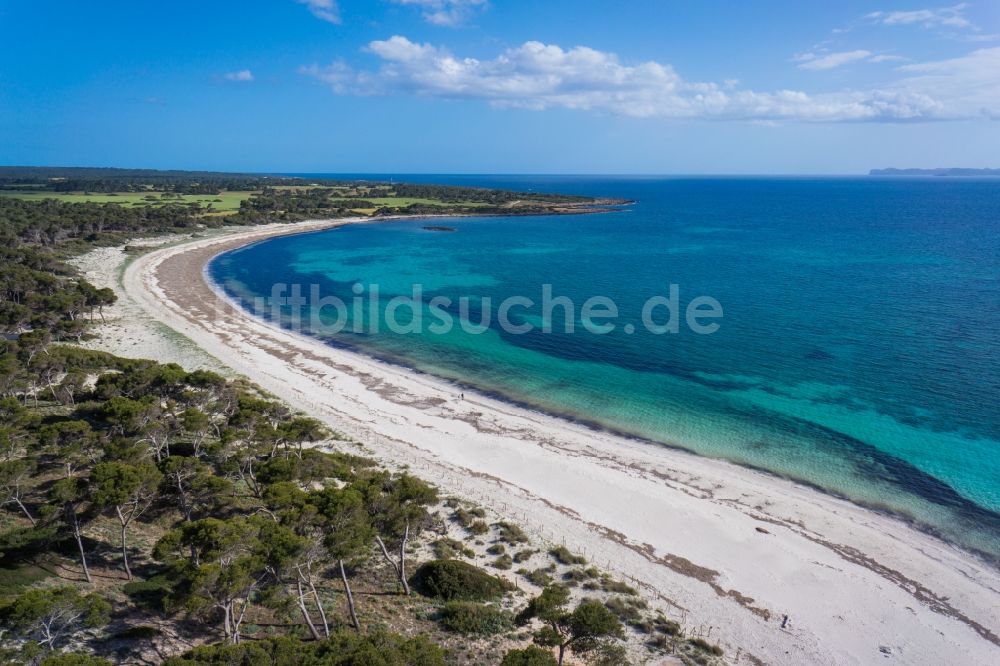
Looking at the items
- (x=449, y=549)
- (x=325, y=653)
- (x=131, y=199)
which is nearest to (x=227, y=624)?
(x=325, y=653)

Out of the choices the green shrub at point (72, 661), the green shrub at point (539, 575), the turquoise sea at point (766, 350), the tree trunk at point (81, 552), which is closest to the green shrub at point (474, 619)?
the green shrub at point (539, 575)

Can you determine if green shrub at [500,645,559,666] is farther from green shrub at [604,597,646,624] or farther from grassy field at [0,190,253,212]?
grassy field at [0,190,253,212]

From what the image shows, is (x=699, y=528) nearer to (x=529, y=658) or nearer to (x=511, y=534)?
(x=511, y=534)

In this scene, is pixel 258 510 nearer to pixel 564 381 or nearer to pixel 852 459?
pixel 564 381

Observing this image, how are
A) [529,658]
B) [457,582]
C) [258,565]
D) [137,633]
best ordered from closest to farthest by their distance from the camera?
1. [529,658]
2. [137,633]
3. [258,565]
4. [457,582]

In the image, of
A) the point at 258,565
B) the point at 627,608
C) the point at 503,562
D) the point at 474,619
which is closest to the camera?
the point at 258,565
